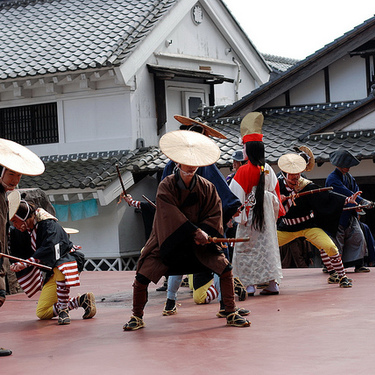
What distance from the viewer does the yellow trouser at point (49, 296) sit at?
763 centimetres

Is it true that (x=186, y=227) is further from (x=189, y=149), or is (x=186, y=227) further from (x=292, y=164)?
(x=292, y=164)

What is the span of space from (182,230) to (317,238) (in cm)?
346

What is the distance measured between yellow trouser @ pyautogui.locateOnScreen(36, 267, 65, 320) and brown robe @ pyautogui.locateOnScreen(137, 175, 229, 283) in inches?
47.6

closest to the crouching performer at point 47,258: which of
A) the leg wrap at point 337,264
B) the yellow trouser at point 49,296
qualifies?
the yellow trouser at point 49,296

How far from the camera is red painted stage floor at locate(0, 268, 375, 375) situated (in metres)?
5.25

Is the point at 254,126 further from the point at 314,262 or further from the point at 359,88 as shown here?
the point at 359,88

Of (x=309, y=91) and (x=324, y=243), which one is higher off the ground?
(x=309, y=91)

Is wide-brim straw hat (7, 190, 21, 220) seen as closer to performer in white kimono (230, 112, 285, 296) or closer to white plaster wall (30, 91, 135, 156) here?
performer in white kimono (230, 112, 285, 296)

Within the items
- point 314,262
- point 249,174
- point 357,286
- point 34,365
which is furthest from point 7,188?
point 314,262

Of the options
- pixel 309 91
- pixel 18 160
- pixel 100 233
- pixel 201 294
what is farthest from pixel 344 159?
pixel 100 233

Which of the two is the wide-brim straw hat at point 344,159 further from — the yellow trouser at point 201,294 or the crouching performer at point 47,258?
the crouching performer at point 47,258

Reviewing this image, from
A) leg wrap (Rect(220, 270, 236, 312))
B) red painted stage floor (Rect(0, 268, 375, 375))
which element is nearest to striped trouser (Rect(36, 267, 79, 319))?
red painted stage floor (Rect(0, 268, 375, 375))

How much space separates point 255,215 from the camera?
28.0 ft

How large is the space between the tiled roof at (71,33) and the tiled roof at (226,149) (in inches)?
85.3
